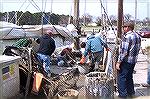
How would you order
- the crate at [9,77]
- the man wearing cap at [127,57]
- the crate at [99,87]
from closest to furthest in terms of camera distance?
the crate at [9,77] → the man wearing cap at [127,57] → the crate at [99,87]

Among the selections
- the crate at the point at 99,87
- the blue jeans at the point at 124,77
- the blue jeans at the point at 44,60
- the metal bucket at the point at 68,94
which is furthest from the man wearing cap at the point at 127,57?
the blue jeans at the point at 44,60

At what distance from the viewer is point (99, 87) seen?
8703 mm

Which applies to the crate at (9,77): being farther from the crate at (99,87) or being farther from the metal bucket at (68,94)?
the crate at (99,87)

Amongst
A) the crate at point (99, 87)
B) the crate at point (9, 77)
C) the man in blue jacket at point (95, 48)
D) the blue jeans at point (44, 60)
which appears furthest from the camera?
the man in blue jacket at point (95, 48)

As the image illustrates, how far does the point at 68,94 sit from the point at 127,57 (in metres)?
1.64

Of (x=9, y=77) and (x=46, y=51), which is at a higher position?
(x=46, y=51)

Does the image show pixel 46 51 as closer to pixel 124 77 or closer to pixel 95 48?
pixel 95 48

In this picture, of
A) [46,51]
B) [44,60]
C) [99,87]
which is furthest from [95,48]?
[99,87]

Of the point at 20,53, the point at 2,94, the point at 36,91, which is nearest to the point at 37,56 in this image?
the point at 20,53

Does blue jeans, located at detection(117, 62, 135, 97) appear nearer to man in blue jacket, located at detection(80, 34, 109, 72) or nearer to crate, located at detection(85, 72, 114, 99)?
crate, located at detection(85, 72, 114, 99)

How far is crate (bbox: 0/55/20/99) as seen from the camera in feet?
25.7

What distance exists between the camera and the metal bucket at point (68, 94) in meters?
8.64

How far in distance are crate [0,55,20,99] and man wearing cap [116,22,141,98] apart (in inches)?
93.6

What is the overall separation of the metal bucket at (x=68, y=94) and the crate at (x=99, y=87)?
308mm
